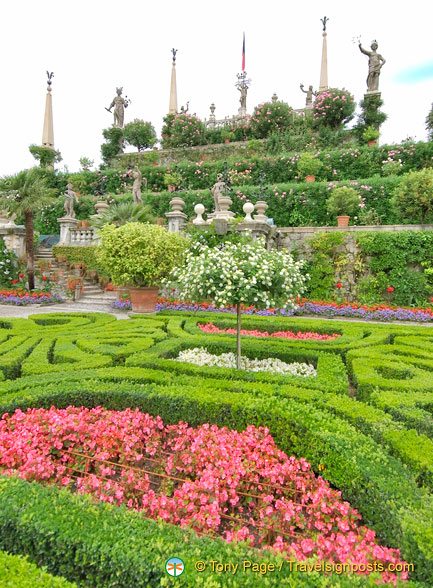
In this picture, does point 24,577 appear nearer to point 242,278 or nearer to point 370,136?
point 242,278

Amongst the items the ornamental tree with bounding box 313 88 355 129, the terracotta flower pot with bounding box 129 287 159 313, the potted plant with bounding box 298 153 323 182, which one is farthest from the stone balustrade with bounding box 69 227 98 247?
the ornamental tree with bounding box 313 88 355 129

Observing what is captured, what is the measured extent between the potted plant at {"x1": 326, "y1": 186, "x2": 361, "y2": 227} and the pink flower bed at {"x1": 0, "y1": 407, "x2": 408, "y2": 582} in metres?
10.7

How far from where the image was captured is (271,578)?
5.19ft

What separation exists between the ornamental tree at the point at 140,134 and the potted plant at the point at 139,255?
69.4 ft

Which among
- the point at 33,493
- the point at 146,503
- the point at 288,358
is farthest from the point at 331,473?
the point at 288,358

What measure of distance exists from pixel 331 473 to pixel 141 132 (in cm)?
2832

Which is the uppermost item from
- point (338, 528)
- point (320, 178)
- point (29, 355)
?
point (320, 178)

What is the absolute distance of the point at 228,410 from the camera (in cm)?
319

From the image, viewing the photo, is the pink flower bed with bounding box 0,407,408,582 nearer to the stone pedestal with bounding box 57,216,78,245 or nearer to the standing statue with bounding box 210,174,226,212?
the standing statue with bounding box 210,174,226,212

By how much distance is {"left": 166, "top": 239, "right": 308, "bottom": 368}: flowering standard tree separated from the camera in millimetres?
3988

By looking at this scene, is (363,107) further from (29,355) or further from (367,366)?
(29,355)

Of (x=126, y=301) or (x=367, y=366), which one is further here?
(x=126, y=301)

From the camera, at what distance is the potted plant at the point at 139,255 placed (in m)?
7.69

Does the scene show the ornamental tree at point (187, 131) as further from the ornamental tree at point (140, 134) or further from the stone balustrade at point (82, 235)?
the stone balustrade at point (82, 235)
